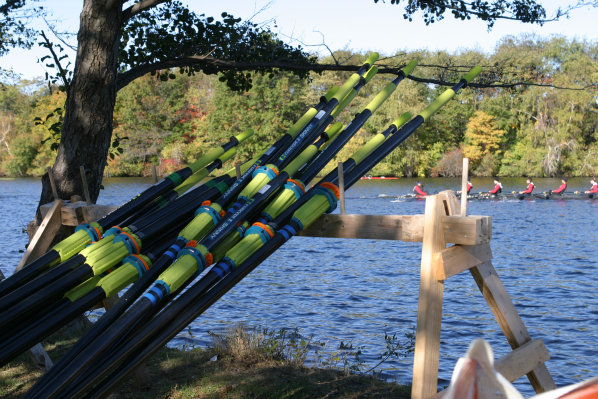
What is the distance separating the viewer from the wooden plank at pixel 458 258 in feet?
10.4

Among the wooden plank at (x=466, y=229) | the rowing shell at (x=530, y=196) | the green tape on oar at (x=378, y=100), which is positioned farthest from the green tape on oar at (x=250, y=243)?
the rowing shell at (x=530, y=196)

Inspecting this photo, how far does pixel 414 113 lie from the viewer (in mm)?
47906

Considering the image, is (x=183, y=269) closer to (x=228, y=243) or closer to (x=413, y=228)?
(x=228, y=243)

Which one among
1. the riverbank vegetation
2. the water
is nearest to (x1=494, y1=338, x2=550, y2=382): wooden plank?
the water

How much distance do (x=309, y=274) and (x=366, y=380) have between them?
29.7ft

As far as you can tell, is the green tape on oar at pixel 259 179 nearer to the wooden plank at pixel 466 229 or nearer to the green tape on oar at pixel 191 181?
the green tape on oar at pixel 191 181

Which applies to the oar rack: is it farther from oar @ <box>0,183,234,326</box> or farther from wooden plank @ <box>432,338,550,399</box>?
oar @ <box>0,183,234,326</box>

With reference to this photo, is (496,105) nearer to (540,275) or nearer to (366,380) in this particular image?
(540,275)

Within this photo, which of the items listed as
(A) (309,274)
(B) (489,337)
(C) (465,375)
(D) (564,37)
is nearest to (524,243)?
(A) (309,274)

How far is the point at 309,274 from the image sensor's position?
14719mm

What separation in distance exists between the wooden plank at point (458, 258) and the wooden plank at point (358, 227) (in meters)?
0.31

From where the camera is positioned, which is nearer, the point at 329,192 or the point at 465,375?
the point at 465,375

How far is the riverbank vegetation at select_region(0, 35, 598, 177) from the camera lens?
1896 inches

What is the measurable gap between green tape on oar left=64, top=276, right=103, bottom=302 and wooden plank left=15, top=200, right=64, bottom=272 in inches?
58.1
